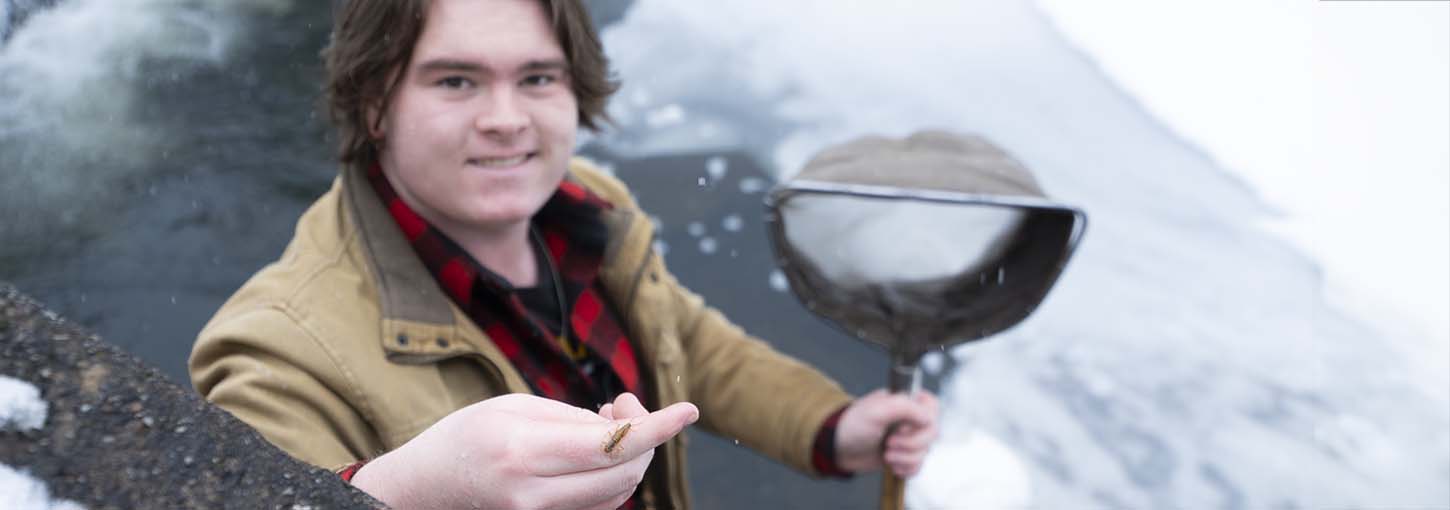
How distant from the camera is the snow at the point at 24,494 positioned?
0.62 m

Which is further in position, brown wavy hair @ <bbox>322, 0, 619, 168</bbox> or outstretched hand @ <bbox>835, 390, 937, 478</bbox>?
outstretched hand @ <bbox>835, 390, 937, 478</bbox>

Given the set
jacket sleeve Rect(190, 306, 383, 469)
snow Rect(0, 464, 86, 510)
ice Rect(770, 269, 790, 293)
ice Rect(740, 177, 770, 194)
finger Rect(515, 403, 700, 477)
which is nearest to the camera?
snow Rect(0, 464, 86, 510)

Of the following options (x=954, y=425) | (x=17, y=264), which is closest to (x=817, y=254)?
(x=954, y=425)

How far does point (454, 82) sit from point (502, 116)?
82 millimetres

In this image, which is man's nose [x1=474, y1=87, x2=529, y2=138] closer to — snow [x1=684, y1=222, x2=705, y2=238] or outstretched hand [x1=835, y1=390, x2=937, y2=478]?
outstretched hand [x1=835, y1=390, x2=937, y2=478]

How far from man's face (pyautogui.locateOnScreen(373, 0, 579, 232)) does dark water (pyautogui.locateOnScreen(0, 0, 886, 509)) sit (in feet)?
3.36

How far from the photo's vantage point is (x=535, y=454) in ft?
2.49

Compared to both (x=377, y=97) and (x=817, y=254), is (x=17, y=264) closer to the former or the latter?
(x=377, y=97)

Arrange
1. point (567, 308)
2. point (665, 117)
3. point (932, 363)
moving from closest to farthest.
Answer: point (567, 308), point (932, 363), point (665, 117)

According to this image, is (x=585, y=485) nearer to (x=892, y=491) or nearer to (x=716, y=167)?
(x=892, y=491)

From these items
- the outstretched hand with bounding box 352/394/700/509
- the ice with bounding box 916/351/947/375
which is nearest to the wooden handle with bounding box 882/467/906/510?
the ice with bounding box 916/351/947/375

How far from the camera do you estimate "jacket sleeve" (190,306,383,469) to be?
3.74 feet

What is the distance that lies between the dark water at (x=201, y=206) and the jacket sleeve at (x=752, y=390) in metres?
0.40

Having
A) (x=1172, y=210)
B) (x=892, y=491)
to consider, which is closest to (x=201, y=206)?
(x=892, y=491)
